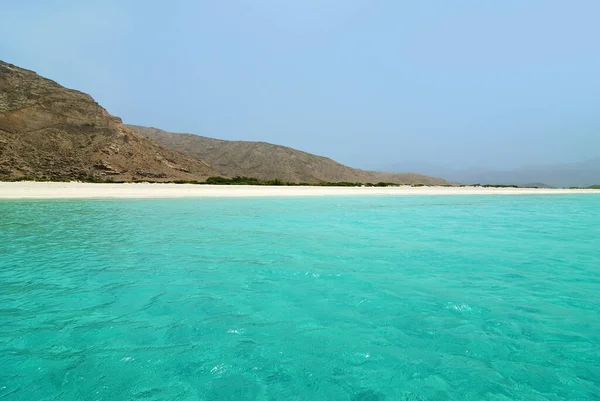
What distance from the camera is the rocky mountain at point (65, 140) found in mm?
36719

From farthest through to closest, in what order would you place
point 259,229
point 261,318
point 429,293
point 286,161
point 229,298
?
point 286,161 < point 259,229 < point 429,293 < point 229,298 < point 261,318

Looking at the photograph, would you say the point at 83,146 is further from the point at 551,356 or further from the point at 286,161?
the point at 551,356

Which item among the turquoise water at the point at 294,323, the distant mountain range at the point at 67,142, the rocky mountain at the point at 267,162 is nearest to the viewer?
the turquoise water at the point at 294,323

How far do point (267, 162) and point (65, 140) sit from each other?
36.2 m

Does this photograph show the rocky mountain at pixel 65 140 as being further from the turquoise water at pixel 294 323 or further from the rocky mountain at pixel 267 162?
the turquoise water at pixel 294 323

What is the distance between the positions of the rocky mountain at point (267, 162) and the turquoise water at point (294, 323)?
2342 inches

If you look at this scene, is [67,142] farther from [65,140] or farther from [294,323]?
[294,323]

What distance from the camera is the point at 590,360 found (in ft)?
9.57

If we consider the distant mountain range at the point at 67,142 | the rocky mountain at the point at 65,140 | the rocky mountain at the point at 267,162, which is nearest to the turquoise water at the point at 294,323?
the distant mountain range at the point at 67,142

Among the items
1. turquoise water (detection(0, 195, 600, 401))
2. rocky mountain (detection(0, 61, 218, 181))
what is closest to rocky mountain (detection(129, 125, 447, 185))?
rocky mountain (detection(0, 61, 218, 181))

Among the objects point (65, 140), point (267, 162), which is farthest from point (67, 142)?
point (267, 162)

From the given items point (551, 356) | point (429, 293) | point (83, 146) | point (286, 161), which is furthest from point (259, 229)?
point (286, 161)

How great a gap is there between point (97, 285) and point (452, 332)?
4.56 m

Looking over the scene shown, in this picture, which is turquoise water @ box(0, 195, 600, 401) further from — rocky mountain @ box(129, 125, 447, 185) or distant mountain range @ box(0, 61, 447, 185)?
rocky mountain @ box(129, 125, 447, 185)
